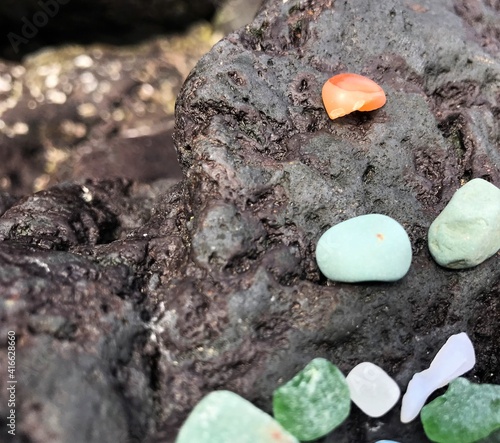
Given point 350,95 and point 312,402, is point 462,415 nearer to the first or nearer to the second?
point 312,402

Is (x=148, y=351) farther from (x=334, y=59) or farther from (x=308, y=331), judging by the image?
(x=334, y=59)

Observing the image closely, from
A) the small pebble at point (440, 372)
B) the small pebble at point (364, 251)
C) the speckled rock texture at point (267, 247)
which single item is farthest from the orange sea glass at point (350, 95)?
the small pebble at point (440, 372)

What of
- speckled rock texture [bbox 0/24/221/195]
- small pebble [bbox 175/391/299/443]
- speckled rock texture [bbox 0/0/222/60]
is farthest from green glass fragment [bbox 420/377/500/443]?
speckled rock texture [bbox 0/0/222/60]

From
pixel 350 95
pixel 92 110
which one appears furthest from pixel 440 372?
pixel 92 110

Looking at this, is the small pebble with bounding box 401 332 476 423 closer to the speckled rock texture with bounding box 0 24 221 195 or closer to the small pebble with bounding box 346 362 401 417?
the small pebble with bounding box 346 362 401 417

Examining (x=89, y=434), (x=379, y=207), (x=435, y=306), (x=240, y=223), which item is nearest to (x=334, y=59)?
(x=379, y=207)

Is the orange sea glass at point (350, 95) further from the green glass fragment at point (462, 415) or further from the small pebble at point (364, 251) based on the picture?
the green glass fragment at point (462, 415)
